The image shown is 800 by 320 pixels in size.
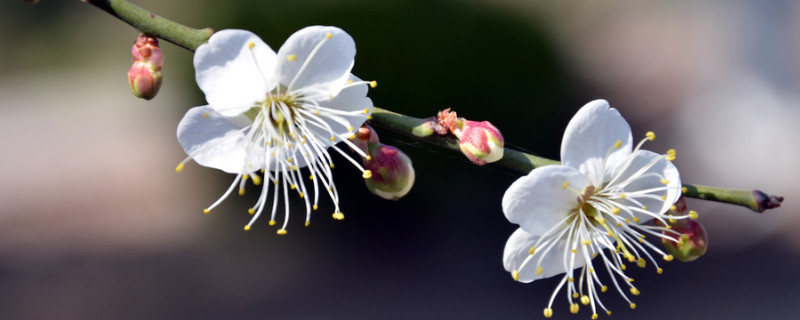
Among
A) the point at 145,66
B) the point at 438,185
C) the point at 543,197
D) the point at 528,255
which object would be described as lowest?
the point at 438,185

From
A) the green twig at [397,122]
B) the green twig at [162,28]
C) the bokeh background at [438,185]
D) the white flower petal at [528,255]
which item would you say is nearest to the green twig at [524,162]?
the green twig at [397,122]

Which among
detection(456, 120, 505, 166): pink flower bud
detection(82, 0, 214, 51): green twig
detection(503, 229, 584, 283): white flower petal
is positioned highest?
detection(82, 0, 214, 51): green twig

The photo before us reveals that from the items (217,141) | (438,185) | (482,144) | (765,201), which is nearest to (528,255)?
(482,144)

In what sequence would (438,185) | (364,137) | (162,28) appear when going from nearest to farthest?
1. (162,28)
2. (364,137)
3. (438,185)

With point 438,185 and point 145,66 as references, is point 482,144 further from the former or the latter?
point 438,185

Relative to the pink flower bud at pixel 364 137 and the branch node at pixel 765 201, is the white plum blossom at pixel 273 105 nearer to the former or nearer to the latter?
the pink flower bud at pixel 364 137

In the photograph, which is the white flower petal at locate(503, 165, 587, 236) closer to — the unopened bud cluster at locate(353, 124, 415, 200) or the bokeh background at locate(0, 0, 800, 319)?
the unopened bud cluster at locate(353, 124, 415, 200)

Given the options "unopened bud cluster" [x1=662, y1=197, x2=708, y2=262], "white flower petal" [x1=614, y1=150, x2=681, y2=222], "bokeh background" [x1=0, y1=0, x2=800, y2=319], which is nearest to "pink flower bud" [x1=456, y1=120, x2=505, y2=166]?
"white flower petal" [x1=614, y1=150, x2=681, y2=222]

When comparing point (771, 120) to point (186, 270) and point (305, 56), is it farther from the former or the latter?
point (305, 56)
